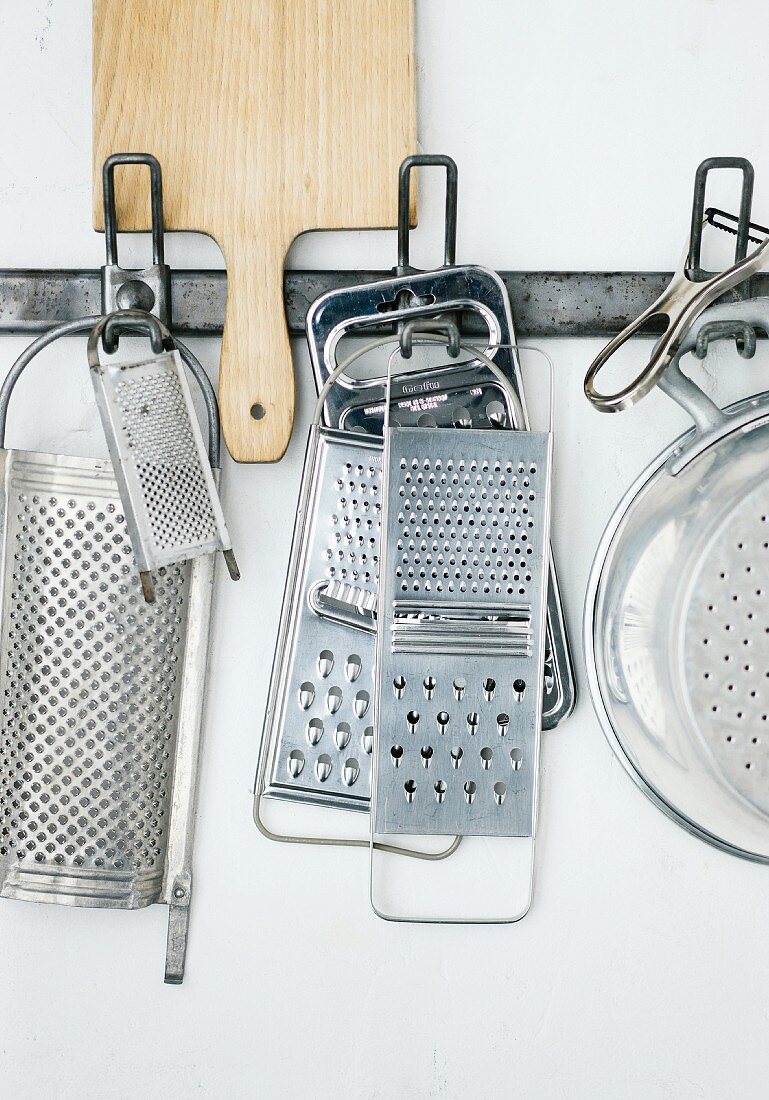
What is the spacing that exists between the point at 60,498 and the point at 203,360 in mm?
201

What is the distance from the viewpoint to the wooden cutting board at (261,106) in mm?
902

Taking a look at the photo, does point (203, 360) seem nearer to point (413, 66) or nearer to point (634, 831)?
point (413, 66)

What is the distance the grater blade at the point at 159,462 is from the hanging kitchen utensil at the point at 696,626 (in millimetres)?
388

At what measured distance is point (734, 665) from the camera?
912mm

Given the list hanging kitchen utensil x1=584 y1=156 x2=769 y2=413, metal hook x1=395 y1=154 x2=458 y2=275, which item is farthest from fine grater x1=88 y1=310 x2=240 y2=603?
hanging kitchen utensil x1=584 y1=156 x2=769 y2=413

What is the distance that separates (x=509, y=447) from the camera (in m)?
0.88

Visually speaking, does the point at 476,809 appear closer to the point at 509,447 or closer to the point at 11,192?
the point at 509,447

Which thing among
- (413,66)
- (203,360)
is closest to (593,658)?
(203,360)

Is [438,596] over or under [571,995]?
over

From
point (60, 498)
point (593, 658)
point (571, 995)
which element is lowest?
point (571, 995)

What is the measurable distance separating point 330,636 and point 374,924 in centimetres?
31

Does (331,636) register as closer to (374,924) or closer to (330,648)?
(330,648)

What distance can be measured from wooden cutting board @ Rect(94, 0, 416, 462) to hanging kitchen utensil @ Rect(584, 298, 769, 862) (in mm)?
367

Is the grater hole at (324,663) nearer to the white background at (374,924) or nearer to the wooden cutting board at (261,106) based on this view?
the white background at (374,924)
